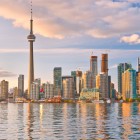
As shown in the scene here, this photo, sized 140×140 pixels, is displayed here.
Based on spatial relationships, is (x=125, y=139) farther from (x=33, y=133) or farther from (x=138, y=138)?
(x=33, y=133)

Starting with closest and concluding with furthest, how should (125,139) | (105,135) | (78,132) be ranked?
(125,139)
(105,135)
(78,132)

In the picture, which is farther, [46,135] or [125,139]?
[46,135]

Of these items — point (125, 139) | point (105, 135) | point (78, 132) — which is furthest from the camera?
point (78, 132)

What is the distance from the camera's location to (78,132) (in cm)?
9200

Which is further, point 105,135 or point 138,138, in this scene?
point 105,135

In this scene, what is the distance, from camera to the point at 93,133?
8925 cm

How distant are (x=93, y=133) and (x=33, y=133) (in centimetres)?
1431

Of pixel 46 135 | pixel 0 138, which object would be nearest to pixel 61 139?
pixel 46 135

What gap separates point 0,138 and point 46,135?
10897mm

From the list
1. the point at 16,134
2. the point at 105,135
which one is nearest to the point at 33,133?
the point at 16,134

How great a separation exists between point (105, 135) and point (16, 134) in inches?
821

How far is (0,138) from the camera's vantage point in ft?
265

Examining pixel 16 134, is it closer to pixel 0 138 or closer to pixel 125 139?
pixel 0 138

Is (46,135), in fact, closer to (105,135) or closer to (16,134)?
(16,134)
